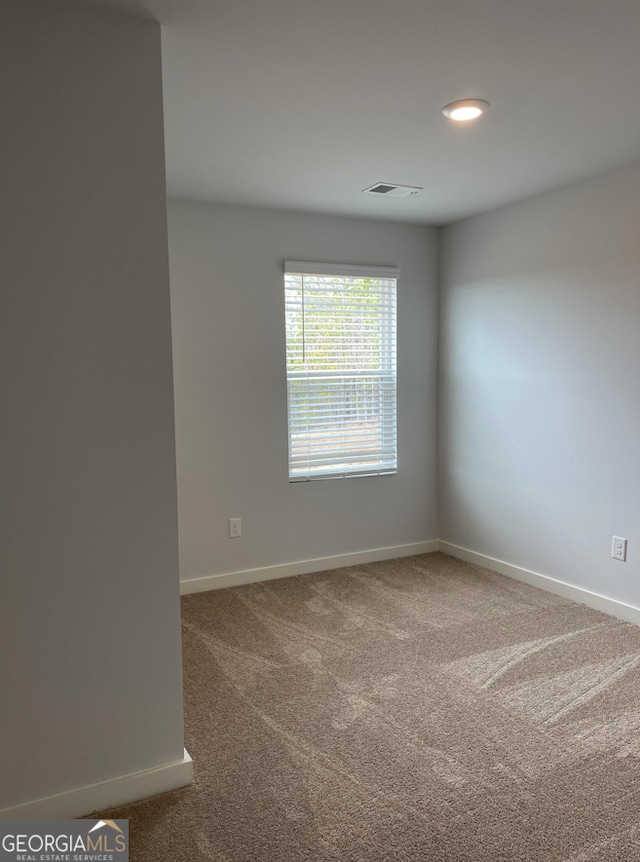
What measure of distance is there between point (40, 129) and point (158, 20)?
485 millimetres

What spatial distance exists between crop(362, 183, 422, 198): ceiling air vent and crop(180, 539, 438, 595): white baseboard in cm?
236

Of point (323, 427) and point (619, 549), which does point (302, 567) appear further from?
point (619, 549)

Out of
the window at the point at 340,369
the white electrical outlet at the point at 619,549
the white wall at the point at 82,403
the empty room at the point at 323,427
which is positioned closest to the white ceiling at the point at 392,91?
the empty room at the point at 323,427

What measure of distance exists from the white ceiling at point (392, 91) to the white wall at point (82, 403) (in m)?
0.29

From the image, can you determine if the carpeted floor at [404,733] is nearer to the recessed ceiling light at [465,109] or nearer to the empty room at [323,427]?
the empty room at [323,427]

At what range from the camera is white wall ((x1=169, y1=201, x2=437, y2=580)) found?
12.6ft

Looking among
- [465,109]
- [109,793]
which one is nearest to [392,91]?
[465,109]

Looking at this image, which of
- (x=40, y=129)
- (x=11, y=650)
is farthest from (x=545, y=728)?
(x=40, y=129)

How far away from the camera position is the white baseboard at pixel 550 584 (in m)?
3.46

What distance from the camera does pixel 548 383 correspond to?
3820 mm

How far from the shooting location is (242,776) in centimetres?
215

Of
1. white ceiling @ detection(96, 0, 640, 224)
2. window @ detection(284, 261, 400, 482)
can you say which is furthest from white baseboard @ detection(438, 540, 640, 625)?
white ceiling @ detection(96, 0, 640, 224)

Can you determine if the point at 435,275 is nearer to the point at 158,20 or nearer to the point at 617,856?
the point at 158,20

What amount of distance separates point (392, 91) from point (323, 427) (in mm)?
2348
